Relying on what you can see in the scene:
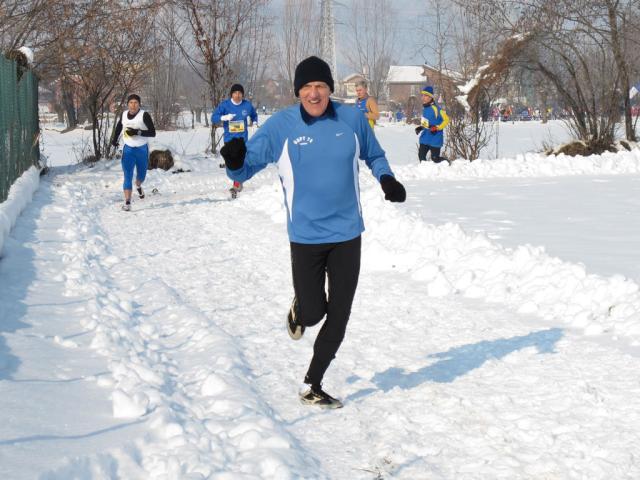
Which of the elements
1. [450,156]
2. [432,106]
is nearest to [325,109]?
[432,106]

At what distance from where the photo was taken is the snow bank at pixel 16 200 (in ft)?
25.7

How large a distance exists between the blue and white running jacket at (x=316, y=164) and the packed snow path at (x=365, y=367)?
3.09 ft

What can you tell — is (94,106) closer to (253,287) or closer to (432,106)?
(432,106)

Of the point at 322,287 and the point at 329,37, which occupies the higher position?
the point at 329,37

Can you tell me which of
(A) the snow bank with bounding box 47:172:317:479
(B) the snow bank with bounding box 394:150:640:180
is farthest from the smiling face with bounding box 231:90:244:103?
(A) the snow bank with bounding box 47:172:317:479

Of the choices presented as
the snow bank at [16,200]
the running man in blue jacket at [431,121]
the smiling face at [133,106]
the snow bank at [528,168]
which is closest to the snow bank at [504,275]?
the snow bank at [16,200]

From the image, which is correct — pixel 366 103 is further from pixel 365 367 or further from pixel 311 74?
pixel 311 74

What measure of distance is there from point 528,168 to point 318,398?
1356 centimetres

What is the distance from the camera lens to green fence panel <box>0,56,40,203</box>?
34.8 feet

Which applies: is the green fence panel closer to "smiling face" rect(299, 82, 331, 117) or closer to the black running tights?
the black running tights

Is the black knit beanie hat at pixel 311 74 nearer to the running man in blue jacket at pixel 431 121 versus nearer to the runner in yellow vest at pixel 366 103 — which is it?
the runner in yellow vest at pixel 366 103

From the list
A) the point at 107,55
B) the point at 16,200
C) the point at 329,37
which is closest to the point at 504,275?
the point at 16,200

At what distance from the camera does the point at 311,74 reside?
4.06 meters

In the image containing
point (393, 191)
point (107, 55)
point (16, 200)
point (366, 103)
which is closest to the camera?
point (393, 191)
